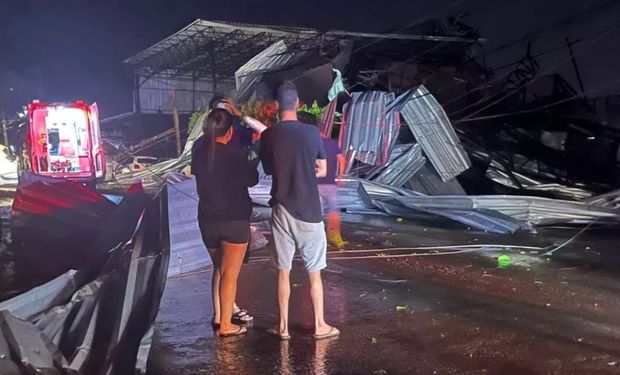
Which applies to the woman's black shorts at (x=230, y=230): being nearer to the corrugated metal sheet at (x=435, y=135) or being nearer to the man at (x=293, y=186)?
Answer: the man at (x=293, y=186)

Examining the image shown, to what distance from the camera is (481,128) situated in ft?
48.5

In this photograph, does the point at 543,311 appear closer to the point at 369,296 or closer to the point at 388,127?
the point at 369,296

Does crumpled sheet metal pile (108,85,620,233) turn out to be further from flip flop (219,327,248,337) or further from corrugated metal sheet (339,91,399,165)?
flip flop (219,327,248,337)

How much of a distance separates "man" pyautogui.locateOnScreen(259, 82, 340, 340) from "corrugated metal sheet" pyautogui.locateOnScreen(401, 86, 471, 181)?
334 inches

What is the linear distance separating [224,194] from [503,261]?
4.31 m

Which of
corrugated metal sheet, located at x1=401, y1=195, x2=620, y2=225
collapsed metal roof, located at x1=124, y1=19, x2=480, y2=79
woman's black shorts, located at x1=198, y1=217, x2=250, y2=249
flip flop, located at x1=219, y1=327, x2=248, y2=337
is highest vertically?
collapsed metal roof, located at x1=124, y1=19, x2=480, y2=79

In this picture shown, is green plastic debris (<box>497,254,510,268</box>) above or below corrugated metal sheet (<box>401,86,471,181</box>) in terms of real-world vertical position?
below

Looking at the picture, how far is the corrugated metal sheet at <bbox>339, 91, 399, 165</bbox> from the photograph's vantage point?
12695 millimetres

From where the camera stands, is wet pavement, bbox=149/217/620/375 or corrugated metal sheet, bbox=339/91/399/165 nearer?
wet pavement, bbox=149/217/620/375

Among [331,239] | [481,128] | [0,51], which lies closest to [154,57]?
[0,51]

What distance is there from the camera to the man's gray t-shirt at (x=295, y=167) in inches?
170

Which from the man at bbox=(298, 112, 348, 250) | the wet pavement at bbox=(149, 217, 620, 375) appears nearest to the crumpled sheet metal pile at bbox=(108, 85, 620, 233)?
the man at bbox=(298, 112, 348, 250)

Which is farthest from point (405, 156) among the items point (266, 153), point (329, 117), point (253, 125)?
point (266, 153)

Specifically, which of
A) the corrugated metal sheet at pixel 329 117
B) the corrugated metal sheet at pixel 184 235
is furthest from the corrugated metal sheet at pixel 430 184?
the corrugated metal sheet at pixel 184 235
